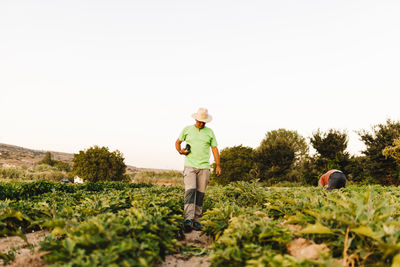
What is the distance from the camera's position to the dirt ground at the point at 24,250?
117 inches

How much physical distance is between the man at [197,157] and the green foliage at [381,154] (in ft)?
75.7

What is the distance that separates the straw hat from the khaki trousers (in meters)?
0.99

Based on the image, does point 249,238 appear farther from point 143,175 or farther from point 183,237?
point 143,175

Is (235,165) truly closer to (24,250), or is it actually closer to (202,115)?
(202,115)

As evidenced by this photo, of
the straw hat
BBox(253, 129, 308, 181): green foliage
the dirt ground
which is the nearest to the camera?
the dirt ground

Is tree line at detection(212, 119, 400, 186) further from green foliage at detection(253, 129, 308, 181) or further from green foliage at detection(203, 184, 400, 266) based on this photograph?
green foliage at detection(203, 184, 400, 266)

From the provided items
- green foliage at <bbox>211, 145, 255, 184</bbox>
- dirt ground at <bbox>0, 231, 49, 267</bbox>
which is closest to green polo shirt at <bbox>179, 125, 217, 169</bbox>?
dirt ground at <bbox>0, 231, 49, 267</bbox>

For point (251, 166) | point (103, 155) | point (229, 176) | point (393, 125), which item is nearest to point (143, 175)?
point (103, 155)

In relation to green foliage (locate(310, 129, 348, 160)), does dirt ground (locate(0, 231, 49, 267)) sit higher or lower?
lower

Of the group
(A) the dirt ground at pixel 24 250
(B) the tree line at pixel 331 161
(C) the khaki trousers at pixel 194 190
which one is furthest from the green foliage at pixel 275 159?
(A) the dirt ground at pixel 24 250

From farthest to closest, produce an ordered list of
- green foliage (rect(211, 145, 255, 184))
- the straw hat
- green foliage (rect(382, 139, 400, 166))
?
green foliage (rect(211, 145, 255, 184))
green foliage (rect(382, 139, 400, 166))
the straw hat

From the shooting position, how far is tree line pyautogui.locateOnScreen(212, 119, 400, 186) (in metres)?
23.5

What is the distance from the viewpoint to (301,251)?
2.95 meters

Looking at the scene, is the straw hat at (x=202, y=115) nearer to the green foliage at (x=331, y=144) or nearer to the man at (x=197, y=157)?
the man at (x=197, y=157)
